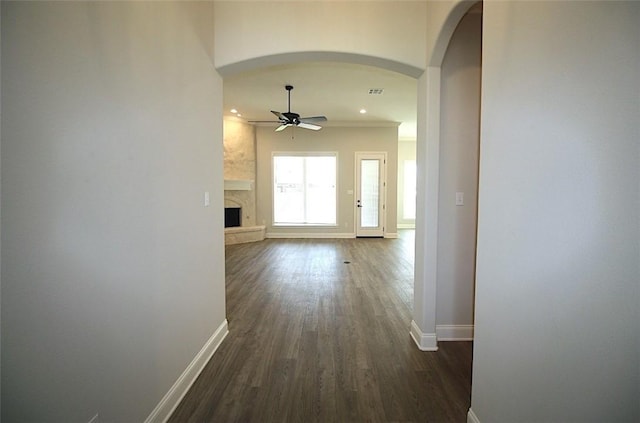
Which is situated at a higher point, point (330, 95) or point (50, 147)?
point (330, 95)

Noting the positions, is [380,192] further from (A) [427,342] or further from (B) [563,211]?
(B) [563,211]

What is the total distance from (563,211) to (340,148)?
7165 millimetres

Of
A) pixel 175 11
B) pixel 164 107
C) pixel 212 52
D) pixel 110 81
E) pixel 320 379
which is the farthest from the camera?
pixel 212 52

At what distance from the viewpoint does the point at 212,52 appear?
2.34 m

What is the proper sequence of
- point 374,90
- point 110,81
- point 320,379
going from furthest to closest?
point 374,90 < point 320,379 < point 110,81

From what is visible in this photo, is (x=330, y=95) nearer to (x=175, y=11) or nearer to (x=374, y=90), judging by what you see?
(x=374, y=90)

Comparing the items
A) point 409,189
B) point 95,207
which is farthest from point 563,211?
point 409,189

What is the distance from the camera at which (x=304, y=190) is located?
8094 millimetres

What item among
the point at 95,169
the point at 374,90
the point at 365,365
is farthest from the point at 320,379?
the point at 374,90

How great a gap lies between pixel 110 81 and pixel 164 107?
16.7 inches

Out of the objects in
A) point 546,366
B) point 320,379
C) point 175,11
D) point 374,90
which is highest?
point 374,90

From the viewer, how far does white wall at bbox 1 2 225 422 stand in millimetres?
883

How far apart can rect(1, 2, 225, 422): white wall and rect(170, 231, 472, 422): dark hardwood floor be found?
1.41 ft

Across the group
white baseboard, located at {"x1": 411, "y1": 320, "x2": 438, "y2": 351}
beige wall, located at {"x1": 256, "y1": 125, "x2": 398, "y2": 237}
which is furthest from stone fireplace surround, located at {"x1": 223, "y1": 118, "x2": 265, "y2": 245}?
white baseboard, located at {"x1": 411, "y1": 320, "x2": 438, "y2": 351}
